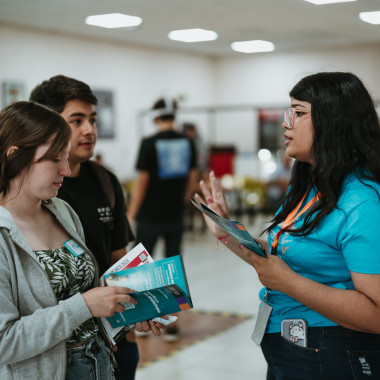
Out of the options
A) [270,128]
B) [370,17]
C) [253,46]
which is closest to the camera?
[370,17]

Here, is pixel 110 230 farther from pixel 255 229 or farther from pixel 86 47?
pixel 86 47

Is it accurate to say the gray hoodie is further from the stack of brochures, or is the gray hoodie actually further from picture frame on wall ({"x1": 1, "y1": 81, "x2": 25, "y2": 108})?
picture frame on wall ({"x1": 1, "y1": 81, "x2": 25, "y2": 108})

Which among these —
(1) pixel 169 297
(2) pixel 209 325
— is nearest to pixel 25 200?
(1) pixel 169 297

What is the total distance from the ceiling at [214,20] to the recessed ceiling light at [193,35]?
175 mm

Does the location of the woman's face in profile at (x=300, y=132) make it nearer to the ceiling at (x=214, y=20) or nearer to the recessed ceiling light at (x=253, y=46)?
the ceiling at (x=214, y=20)

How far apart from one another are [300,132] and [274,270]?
1.55 feet

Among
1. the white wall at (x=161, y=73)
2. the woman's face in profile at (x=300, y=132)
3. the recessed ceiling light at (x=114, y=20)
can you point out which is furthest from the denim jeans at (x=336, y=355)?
the white wall at (x=161, y=73)

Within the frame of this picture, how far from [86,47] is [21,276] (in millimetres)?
10042

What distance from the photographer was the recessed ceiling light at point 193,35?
10.5 metres

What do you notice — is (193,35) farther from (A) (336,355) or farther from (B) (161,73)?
(A) (336,355)

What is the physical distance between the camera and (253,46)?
41.3 feet

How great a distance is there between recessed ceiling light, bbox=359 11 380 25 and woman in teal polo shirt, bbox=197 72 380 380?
7.60m

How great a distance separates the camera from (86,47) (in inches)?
437

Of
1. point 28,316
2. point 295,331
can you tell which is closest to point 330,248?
point 295,331
